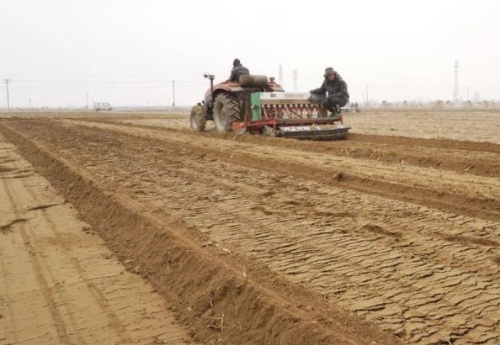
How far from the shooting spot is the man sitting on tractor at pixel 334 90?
43.7 ft

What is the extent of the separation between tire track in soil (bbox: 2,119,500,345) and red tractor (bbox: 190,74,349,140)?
5.70 m

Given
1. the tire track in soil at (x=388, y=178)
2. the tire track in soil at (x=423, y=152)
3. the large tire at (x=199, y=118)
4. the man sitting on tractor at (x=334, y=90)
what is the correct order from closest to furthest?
the tire track in soil at (x=388, y=178) < the tire track in soil at (x=423, y=152) < the man sitting on tractor at (x=334, y=90) < the large tire at (x=199, y=118)

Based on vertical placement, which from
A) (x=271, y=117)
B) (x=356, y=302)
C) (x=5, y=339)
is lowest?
(x=5, y=339)

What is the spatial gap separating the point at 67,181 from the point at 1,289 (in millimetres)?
4401

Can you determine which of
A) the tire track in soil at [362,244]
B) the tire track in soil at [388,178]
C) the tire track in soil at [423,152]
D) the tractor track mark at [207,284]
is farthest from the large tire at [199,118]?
the tractor track mark at [207,284]

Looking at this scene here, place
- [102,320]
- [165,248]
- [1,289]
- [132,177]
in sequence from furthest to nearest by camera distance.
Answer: [132,177]
[165,248]
[1,289]
[102,320]

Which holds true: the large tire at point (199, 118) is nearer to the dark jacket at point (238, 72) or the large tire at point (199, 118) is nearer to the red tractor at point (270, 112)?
the red tractor at point (270, 112)

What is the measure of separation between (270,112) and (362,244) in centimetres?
955

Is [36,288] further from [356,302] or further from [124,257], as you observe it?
[356,302]

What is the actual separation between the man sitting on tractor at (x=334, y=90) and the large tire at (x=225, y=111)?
7.69ft

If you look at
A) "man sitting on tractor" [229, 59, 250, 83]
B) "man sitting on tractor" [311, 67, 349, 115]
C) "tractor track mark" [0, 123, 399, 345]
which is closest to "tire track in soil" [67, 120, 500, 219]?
"tractor track mark" [0, 123, 399, 345]

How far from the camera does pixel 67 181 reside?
27.0 ft

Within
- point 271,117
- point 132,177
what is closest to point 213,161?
point 132,177

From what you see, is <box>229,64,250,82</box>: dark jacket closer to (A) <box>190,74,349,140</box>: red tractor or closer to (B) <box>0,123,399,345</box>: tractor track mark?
(A) <box>190,74,349,140</box>: red tractor
